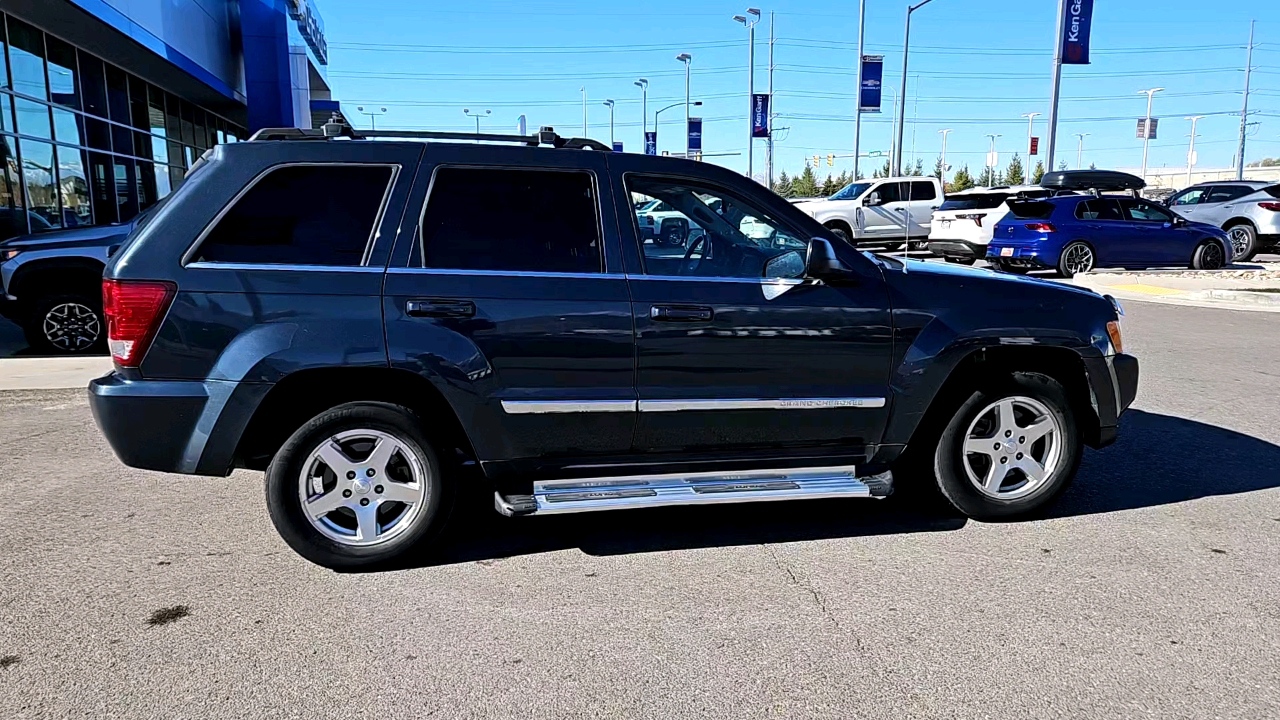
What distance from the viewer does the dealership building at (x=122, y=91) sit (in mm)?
13711

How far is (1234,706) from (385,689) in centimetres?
272

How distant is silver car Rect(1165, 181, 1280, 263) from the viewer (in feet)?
66.6

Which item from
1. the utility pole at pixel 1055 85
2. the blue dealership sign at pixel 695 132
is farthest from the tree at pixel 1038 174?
the blue dealership sign at pixel 695 132

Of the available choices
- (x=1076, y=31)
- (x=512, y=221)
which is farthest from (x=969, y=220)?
(x=512, y=221)

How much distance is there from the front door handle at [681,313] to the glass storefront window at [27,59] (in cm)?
1442

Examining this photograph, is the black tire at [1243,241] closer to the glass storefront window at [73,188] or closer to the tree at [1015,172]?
the glass storefront window at [73,188]

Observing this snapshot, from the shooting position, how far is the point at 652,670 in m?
3.02

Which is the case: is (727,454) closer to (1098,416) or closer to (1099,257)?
(1098,416)

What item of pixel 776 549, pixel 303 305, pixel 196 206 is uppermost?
pixel 196 206

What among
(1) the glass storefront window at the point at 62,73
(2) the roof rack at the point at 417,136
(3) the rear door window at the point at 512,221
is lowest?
(3) the rear door window at the point at 512,221

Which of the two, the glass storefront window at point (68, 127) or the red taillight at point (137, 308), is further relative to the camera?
the glass storefront window at point (68, 127)

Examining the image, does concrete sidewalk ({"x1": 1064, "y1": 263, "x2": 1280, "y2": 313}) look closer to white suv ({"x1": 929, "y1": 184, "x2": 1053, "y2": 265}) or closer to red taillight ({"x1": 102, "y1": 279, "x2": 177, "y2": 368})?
white suv ({"x1": 929, "y1": 184, "x2": 1053, "y2": 265})

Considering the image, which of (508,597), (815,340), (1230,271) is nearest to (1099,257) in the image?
(1230,271)

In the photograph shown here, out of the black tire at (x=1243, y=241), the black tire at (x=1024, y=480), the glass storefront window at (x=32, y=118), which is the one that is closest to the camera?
the black tire at (x=1024, y=480)
